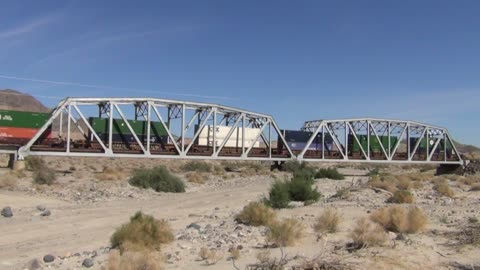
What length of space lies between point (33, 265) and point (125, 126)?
51.9 m

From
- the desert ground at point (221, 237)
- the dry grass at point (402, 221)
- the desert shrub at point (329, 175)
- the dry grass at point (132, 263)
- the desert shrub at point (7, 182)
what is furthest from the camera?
the desert shrub at point (329, 175)

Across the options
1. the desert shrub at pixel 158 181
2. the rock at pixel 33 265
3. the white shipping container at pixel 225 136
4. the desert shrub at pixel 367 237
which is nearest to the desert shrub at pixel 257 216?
the desert shrub at pixel 367 237

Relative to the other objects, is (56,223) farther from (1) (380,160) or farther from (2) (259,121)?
(1) (380,160)

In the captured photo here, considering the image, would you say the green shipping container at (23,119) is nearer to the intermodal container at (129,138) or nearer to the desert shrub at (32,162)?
the desert shrub at (32,162)

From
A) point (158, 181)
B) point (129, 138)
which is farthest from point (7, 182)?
point (129, 138)

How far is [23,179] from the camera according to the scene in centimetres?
4194

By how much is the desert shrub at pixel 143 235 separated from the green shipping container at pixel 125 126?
47.6m

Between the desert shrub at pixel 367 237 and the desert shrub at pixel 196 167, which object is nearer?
the desert shrub at pixel 367 237

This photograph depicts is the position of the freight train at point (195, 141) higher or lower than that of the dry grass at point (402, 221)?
higher

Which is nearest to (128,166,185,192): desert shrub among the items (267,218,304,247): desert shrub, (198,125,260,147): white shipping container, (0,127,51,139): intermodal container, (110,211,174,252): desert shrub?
(0,127,51,139): intermodal container

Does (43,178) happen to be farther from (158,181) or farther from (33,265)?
(33,265)

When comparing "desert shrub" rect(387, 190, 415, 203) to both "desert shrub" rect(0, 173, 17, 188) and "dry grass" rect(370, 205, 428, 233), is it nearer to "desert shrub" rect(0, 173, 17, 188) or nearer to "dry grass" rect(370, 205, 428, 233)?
"dry grass" rect(370, 205, 428, 233)

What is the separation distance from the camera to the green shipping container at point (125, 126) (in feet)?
204

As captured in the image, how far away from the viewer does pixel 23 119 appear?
182 ft
